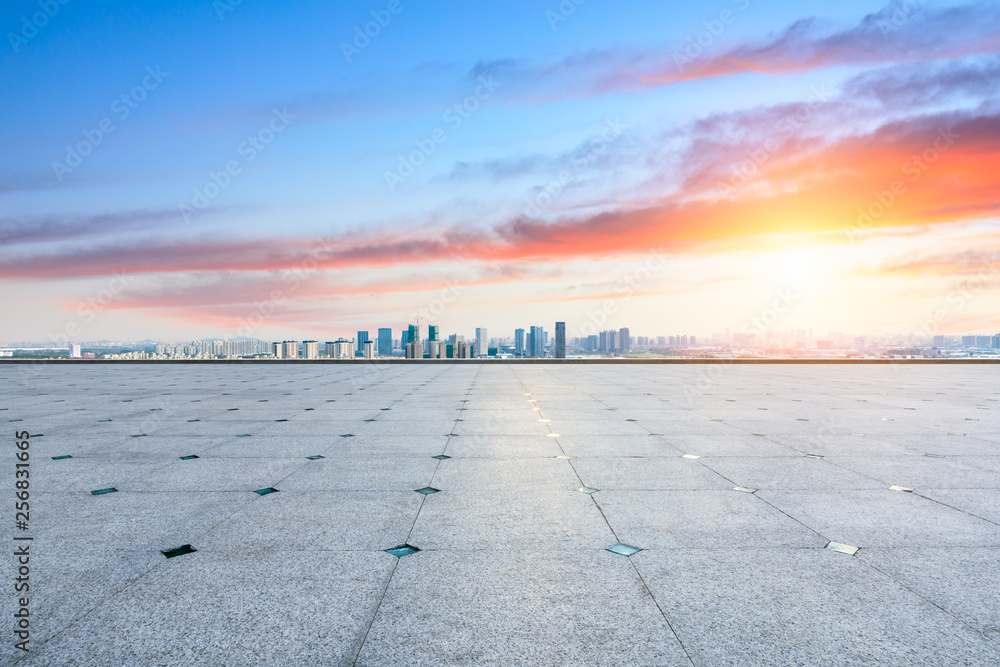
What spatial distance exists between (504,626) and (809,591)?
155 centimetres

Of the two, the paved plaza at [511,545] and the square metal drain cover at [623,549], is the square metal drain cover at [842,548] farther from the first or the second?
the square metal drain cover at [623,549]

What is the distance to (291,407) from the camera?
9477mm

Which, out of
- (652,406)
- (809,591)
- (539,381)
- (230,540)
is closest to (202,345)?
(539,381)

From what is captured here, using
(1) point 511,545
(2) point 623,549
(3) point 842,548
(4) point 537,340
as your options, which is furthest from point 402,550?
(4) point 537,340

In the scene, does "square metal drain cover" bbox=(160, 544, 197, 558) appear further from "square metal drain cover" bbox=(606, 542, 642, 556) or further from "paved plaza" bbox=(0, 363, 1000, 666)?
"square metal drain cover" bbox=(606, 542, 642, 556)

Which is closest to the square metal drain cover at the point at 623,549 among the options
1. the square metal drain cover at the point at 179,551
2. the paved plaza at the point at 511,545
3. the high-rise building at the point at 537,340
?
the paved plaza at the point at 511,545

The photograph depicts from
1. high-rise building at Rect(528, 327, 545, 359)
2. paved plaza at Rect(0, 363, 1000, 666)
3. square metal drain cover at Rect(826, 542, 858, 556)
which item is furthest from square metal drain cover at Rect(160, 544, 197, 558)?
high-rise building at Rect(528, 327, 545, 359)

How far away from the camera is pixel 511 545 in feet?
10.5

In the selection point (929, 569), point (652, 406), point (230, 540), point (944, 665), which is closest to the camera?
point (944, 665)

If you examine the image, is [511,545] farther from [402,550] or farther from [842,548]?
[842,548]

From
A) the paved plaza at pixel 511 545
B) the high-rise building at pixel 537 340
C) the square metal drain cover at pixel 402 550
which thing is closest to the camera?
the paved plaza at pixel 511 545

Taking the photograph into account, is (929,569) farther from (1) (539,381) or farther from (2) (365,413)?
(1) (539,381)

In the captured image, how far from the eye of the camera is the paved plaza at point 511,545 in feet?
7.32

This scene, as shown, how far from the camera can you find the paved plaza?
7.32 ft
